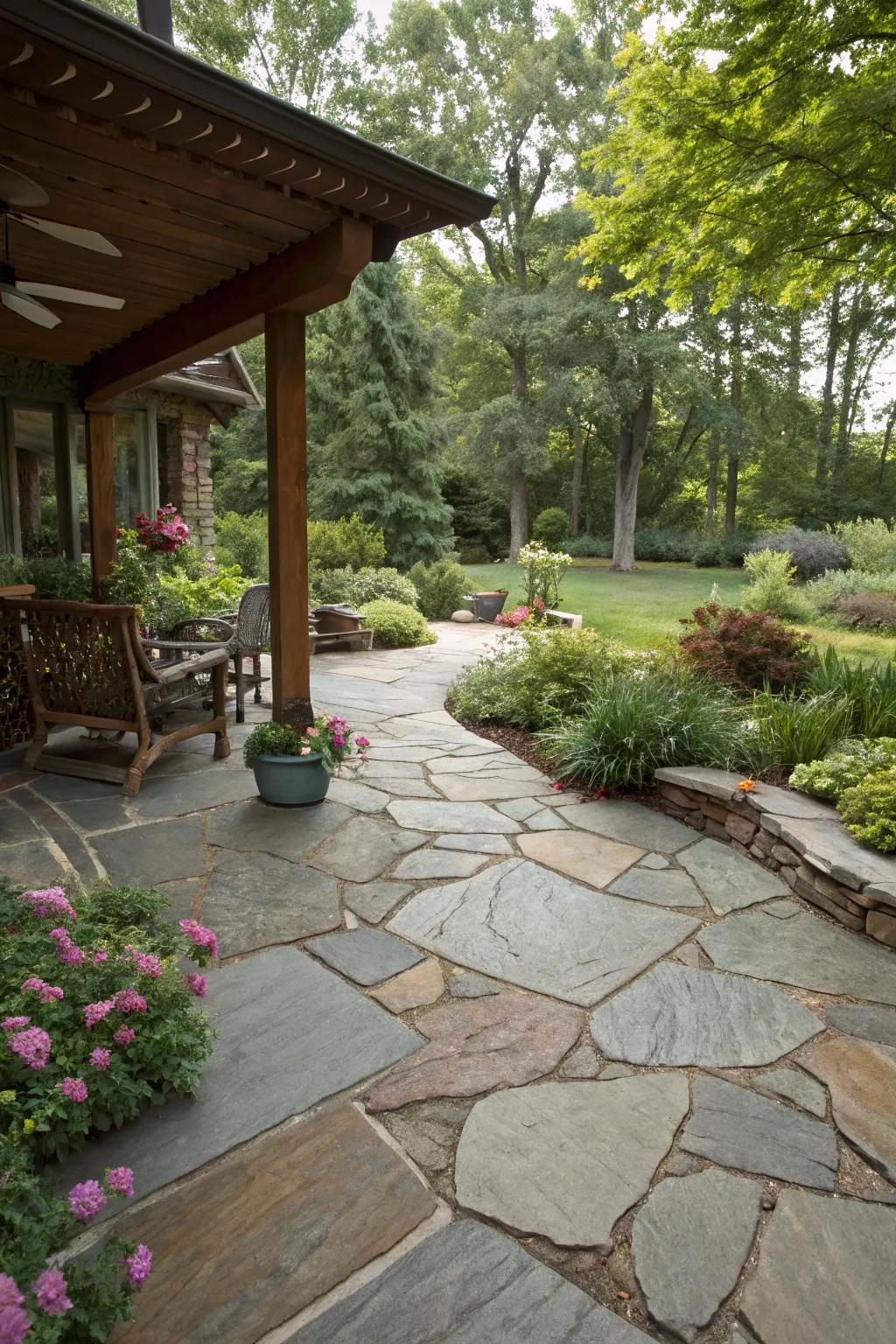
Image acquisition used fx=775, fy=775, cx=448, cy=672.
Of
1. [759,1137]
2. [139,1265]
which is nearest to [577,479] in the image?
[759,1137]

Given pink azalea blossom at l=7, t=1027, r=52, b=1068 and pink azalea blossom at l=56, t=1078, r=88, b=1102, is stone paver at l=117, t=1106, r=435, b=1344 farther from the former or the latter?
pink azalea blossom at l=7, t=1027, r=52, b=1068

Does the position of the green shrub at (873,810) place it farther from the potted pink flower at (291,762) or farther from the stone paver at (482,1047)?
the potted pink flower at (291,762)

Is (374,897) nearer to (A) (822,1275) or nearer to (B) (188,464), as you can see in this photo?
(A) (822,1275)

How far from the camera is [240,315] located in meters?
3.87

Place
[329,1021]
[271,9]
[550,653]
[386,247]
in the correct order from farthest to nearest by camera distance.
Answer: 1. [271,9]
2. [550,653]
3. [386,247]
4. [329,1021]

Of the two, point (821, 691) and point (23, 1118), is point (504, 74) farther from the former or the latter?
point (23, 1118)

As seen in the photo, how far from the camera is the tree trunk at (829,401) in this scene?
66.4ft

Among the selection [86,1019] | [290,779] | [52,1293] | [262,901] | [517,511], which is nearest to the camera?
[52,1293]

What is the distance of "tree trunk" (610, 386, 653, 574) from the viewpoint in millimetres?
18141

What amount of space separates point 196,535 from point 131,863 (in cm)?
743

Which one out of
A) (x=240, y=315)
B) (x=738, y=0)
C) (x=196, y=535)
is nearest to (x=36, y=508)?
(x=196, y=535)

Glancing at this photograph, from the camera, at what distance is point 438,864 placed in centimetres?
314

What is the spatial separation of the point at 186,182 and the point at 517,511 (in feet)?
57.4

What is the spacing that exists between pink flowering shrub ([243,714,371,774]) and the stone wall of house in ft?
21.5
